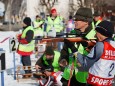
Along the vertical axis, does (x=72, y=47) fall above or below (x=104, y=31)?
below

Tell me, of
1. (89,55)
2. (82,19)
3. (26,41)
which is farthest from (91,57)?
(26,41)

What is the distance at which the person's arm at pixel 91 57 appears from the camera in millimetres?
4301

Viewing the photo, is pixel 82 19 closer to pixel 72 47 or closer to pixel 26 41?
pixel 72 47

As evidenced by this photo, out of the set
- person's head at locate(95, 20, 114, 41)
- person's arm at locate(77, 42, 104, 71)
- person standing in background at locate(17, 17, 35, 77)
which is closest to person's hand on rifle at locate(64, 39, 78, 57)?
person's arm at locate(77, 42, 104, 71)

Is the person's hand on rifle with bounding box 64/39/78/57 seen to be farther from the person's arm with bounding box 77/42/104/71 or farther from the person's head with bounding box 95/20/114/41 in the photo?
the person's head with bounding box 95/20/114/41

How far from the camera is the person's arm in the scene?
4301 millimetres

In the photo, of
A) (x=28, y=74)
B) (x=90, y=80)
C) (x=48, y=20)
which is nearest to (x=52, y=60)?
(x=28, y=74)

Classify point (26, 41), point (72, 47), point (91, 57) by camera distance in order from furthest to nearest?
point (26, 41)
point (72, 47)
point (91, 57)

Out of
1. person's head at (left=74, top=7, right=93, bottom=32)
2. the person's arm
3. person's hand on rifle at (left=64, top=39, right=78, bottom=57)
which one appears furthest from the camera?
person's head at (left=74, top=7, right=93, bottom=32)

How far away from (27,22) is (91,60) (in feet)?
17.5

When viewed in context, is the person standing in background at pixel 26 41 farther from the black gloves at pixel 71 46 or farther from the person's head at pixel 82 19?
the black gloves at pixel 71 46

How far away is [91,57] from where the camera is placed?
436cm

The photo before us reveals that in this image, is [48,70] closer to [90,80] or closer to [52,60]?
[52,60]

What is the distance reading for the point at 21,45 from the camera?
9711 mm
